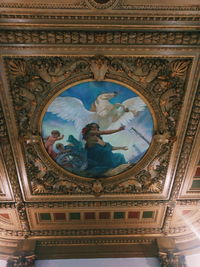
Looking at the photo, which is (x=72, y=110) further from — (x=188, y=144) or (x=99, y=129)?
(x=188, y=144)

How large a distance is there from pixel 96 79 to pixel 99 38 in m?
1.12

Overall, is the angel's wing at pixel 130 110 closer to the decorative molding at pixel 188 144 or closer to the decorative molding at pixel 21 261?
the decorative molding at pixel 188 144

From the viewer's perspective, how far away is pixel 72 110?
7375 mm

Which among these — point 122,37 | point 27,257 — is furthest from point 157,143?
point 27,257

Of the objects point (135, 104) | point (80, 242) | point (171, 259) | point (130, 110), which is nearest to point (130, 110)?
point (130, 110)

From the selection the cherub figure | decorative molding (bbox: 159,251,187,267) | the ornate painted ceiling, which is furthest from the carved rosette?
decorative molding (bbox: 159,251,187,267)

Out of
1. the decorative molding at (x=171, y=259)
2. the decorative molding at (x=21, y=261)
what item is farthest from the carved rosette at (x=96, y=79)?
the decorative molding at (x=171, y=259)

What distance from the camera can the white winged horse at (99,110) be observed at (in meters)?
7.27

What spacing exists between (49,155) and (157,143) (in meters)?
3.61

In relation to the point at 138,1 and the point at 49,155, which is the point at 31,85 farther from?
the point at 138,1

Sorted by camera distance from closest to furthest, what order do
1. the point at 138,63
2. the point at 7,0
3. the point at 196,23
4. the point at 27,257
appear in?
the point at 7,0 → the point at 196,23 → the point at 138,63 → the point at 27,257

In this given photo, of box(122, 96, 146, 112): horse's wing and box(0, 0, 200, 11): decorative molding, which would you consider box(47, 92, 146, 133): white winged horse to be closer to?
box(122, 96, 146, 112): horse's wing

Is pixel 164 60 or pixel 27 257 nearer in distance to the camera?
pixel 164 60

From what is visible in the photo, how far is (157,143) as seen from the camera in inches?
321
